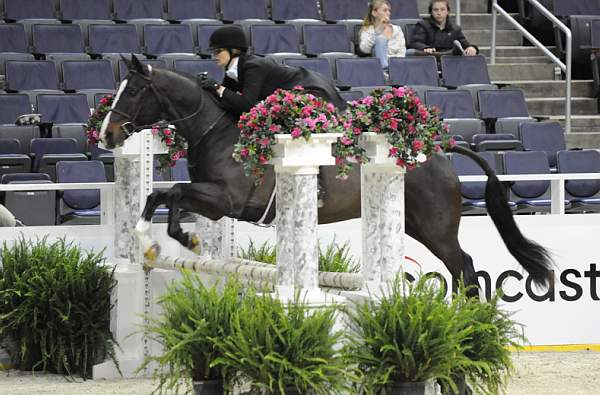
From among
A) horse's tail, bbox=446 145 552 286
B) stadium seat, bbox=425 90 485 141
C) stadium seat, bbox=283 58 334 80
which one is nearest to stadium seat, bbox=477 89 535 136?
stadium seat, bbox=425 90 485 141

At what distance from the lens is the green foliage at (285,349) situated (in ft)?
17.1

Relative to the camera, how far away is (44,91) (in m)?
12.1

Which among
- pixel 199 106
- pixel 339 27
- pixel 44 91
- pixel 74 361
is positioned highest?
pixel 339 27

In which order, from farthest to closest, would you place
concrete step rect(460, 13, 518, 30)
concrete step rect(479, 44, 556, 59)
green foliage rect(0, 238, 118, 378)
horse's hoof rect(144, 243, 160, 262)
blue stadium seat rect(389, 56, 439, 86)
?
1. concrete step rect(460, 13, 518, 30)
2. concrete step rect(479, 44, 556, 59)
3. blue stadium seat rect(389, 56, 439, 86)
4. green foliage rect(0, 238, 118, 378)
5. horse's hoof rect(144, 243, 160, 262)

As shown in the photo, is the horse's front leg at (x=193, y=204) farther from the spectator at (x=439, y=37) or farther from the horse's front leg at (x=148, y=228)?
the spectator at (x=439, y=37)

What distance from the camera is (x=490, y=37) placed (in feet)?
50.7

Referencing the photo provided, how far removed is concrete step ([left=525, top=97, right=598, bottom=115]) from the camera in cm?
1432

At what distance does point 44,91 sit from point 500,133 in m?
4.65

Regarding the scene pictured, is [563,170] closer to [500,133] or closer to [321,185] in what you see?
[500,133]

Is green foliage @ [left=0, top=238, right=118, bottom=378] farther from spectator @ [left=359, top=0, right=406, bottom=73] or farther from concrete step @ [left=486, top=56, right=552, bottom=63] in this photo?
concrete step @ [left=486, top=56, right=552, bottom=63]

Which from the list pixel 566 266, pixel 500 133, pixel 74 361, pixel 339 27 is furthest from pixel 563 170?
pixel 74 361

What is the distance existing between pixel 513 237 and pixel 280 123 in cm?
258

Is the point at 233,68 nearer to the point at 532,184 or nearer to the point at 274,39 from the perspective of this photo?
the point at 532,184

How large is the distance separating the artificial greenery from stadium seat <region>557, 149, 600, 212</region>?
3.53 m
